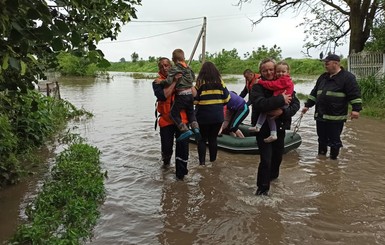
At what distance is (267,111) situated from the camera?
4617 millimetres

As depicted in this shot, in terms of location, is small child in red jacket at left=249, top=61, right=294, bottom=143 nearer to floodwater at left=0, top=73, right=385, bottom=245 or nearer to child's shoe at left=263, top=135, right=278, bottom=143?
child's shoe at left=263, top=135, right=278, bottom=143

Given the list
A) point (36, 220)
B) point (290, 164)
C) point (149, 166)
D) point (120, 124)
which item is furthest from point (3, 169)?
point (120, 124)

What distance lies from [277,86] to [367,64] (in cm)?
1130

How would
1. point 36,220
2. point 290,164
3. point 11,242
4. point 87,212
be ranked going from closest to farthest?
point 11,242
point 36,220
point 87,212
point 290,164

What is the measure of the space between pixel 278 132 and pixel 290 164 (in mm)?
1995

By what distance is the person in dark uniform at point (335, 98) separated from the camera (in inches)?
242

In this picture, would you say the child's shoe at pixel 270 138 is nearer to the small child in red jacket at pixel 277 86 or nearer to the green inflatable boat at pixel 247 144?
the small child in red jacket at pixel 277 86

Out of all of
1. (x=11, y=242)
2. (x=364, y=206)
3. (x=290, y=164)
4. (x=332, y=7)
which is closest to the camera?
(x=11, y=242)

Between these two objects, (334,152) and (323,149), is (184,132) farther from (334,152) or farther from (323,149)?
(323,149)

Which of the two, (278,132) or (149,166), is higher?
(278,132)

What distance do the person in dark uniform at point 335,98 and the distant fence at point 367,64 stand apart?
816 centimetres

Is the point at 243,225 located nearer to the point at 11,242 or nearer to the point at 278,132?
the point at 278,132

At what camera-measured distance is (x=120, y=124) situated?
11.7 metres

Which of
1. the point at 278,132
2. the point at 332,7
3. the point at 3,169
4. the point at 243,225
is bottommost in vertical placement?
the point at 243,225
